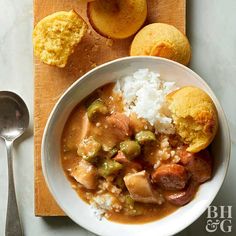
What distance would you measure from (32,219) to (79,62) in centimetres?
60

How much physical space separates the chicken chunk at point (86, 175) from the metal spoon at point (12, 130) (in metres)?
0.30

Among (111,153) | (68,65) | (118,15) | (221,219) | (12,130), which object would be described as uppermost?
(118,15)

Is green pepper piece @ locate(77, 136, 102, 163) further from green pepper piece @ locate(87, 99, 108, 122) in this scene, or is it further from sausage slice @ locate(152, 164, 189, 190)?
Result: sausage slice @ locate(152, 164, 189, 190)

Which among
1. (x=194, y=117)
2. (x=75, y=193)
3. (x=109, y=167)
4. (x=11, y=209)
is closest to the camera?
(x=194, y=117)

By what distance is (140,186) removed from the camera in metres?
1.79

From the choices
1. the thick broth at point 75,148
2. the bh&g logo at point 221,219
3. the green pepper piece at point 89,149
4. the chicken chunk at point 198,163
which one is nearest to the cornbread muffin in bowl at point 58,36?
the thick broth at point 75,148

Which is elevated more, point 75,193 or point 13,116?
point 13,116

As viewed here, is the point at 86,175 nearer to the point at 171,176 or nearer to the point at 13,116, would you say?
the point at 171,176

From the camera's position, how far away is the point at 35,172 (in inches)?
80.3

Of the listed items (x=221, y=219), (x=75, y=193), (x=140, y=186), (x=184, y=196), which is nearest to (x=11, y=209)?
(x=75, y=193)

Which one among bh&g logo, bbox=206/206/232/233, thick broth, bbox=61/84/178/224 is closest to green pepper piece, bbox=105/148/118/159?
thick broth, bbox=61/84/178/224

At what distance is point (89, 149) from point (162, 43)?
0.43 m

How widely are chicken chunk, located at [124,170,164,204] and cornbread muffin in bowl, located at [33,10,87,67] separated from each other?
472 millimetres

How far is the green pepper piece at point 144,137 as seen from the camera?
70.9 inches
